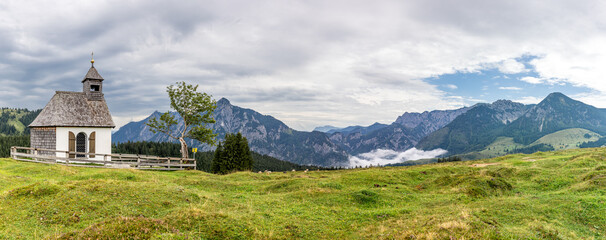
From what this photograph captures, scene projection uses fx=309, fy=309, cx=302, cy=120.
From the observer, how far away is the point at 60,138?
1690 inches

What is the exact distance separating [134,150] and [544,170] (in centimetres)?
18587

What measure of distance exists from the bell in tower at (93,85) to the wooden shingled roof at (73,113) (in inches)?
32.3

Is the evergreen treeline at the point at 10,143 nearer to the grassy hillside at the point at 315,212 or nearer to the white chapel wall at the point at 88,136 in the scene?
the white chapel wall at the point at 88,136

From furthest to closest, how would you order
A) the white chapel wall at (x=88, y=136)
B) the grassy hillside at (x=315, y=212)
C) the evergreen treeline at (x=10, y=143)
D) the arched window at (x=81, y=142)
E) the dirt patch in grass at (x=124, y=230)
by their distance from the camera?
1. the evergreen treeline at (x=10, y=143)
2. the arched window at (x=81, y=142)
3. the white chapel wall at (x=88, y=136)
4. the grassy hillside at (x=315, y=212)
5. the dirt patch in grass at (x=124, y=230)

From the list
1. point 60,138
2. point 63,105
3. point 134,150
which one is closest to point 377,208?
point 60,138

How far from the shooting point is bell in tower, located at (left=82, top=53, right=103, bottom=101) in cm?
4897

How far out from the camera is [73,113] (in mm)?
45188

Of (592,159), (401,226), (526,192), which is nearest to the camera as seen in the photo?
(401,226)

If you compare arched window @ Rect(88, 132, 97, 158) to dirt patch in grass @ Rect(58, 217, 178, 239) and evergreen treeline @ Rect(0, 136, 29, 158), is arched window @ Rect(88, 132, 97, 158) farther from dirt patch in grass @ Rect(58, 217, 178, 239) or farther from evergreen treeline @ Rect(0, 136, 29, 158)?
evergreen treeline @ Rect(0, 136, 29, 158)

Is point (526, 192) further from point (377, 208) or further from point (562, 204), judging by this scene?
point (377, 208)

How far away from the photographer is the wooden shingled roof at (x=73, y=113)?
43.7 m

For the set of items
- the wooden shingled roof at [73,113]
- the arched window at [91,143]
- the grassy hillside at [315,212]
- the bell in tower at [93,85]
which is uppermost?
the bell in tower at [93,85]

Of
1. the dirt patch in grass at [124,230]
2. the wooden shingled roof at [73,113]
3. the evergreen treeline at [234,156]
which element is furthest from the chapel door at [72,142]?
the dirt patch in grass at [124,230]

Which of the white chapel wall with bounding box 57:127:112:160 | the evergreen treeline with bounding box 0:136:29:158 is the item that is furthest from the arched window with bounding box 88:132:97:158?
the evergreen treeline with bounding box 0:136:29:158
